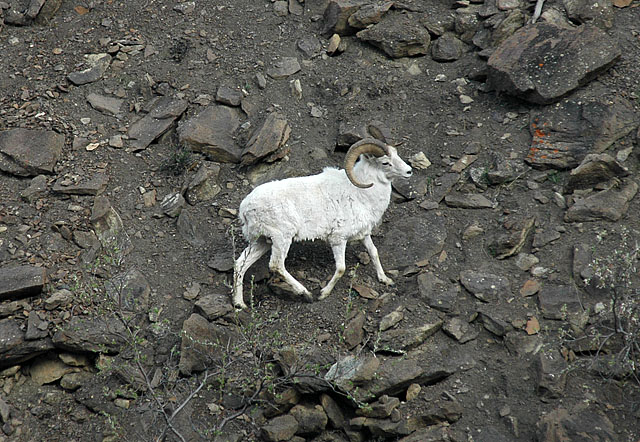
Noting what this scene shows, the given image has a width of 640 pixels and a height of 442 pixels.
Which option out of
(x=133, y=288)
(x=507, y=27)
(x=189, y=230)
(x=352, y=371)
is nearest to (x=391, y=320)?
(x=352, y=371)

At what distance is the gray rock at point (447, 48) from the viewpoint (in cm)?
1427

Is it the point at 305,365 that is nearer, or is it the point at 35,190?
the point at 305,365

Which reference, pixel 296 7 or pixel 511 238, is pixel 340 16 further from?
pixel 511 238

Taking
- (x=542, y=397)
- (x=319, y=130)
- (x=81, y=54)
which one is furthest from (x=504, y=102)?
(x=81, y=54)

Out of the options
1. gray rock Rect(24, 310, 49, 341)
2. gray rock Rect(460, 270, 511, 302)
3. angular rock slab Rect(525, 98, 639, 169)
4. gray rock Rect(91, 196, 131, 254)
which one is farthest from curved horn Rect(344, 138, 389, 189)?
gray rock Rect(24, 310, 49, 341)

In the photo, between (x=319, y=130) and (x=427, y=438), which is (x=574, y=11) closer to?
(x=319, y=130)

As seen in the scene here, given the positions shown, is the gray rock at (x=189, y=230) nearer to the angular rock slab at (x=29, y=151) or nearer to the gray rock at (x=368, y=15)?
the angular rock slab at (x=29, y=151)

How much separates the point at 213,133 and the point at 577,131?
21.4 feet

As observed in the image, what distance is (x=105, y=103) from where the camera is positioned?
1329 cm

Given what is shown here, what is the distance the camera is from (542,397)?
28.5ft

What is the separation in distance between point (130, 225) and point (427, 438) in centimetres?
603

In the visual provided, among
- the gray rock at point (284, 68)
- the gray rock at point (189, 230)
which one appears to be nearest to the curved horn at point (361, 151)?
the gray rock at point (189, 230)

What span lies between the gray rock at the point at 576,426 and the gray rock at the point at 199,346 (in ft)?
13.9

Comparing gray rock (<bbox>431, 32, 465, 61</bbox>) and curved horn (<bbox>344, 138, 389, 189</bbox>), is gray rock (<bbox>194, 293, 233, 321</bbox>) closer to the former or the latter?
curved horn (<bbox>344, 138, 389, 189</bbox>)
